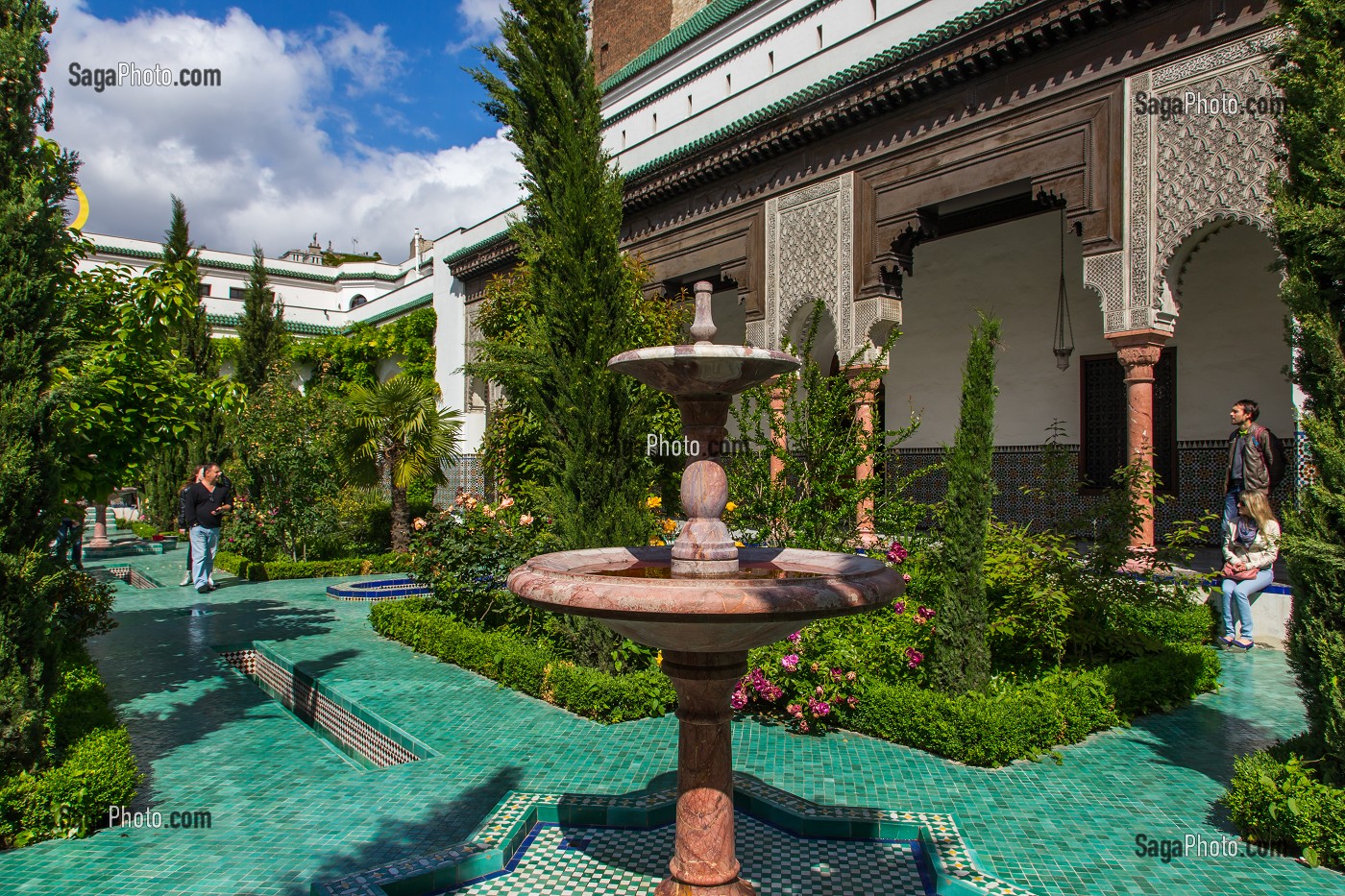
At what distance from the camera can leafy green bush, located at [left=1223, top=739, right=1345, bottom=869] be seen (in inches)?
149

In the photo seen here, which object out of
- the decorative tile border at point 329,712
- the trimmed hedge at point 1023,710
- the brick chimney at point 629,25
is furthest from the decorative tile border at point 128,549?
the trimmed hedge at point 1023,710

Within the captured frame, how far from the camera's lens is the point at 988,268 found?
577 inches

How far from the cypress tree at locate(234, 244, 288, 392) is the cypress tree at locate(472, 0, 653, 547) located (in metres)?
15.7

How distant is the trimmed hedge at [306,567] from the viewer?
44.9 ft

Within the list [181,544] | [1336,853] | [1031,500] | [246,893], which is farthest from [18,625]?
[181,544]

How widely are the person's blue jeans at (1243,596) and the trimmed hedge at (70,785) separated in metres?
8.55

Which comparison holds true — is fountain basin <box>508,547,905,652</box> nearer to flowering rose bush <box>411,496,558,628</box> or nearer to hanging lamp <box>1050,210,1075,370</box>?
flowering rose bush <box>411,496,558,628</box>

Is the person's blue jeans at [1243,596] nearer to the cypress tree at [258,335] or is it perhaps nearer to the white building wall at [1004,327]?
the white building wall at [1004,327]

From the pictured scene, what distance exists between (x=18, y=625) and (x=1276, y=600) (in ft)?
31.3

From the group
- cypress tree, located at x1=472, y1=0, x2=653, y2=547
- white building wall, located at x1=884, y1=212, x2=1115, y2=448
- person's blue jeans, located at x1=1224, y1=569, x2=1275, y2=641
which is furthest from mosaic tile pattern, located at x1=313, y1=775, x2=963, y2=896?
white building wall, located at x1=884, y1=212, x2=1115, y2=448

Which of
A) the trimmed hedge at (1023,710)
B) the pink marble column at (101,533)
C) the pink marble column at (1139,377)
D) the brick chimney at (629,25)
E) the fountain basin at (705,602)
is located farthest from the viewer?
the brick chimney at (629,25)

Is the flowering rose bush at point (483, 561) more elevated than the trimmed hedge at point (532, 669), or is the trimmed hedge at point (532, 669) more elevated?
the flowering rose bush at point (483, 561)

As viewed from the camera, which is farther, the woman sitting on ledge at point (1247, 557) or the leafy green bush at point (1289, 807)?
the woman sitting on ledge at point (1247, 557)

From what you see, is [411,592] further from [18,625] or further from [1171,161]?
[1171,161]
